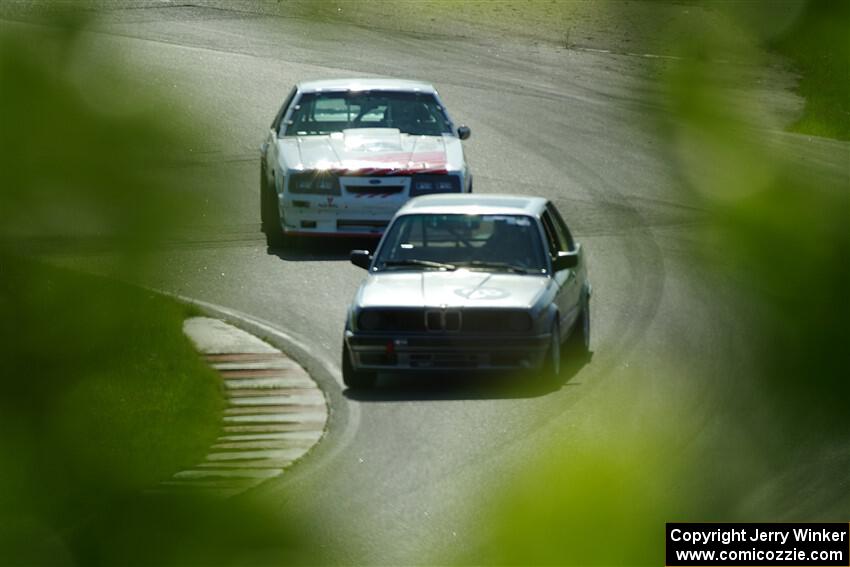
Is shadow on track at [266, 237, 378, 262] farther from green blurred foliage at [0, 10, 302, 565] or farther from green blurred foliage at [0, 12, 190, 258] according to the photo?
→ green blurred foliage at [0, 12, 190, 258]

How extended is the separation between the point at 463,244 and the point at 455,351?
137 centimetres

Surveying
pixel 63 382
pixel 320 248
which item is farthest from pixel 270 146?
pixel 320 248

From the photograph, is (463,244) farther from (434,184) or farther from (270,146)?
(270,146)

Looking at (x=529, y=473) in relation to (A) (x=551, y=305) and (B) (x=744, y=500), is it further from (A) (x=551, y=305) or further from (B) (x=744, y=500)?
(A) (x=551, y=305)

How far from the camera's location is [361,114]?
56.5ft

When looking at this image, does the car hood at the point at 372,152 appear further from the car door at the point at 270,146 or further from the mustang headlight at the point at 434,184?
the car door at the point at 270,146

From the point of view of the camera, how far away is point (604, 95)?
167 cm

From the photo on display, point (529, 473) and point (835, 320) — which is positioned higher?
point (835, 320)

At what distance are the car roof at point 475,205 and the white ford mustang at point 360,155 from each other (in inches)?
108

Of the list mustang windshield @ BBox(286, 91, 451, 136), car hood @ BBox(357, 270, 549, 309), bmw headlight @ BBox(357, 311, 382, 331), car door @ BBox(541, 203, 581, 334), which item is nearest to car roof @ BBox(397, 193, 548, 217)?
car door @ BBox(541, 203, 581, 334)

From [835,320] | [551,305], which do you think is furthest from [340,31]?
[551,305]

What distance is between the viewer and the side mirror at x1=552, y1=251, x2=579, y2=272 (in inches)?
487

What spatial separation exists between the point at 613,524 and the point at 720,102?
336 mm

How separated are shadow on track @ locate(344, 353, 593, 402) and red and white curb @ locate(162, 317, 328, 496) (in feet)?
1.51
